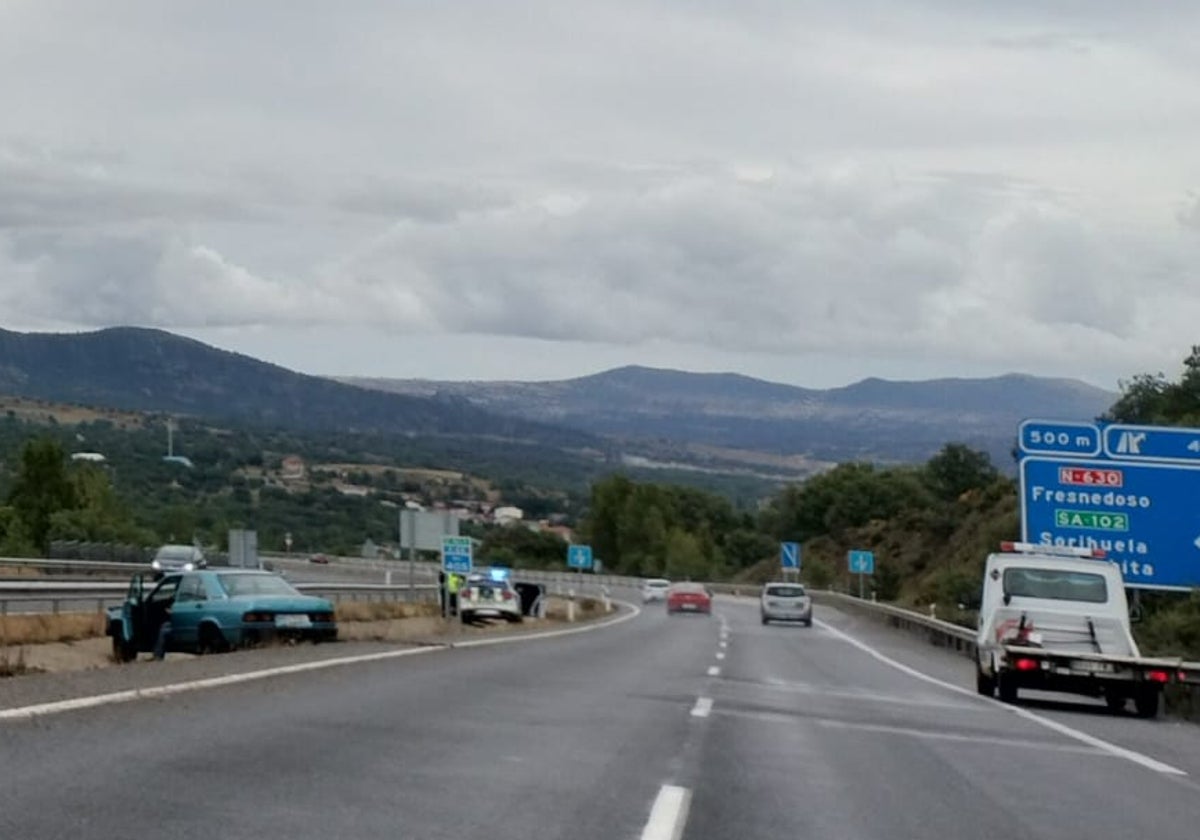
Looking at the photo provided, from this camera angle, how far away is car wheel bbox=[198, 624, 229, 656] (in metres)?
29.1

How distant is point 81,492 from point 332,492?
4915cm

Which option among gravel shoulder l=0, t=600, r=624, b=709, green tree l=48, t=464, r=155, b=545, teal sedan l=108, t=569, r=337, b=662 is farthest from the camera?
green tree l=48, t=464, r=155, b=545

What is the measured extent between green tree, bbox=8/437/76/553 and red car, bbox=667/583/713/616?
3400cm

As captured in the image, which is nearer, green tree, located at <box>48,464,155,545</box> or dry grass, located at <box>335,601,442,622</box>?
dry grass, located at <box>335,601,442,622</box>

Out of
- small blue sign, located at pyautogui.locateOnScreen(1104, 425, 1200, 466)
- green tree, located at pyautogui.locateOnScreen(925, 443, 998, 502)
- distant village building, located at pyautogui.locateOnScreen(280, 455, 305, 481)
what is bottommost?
small blue sign, located at pyautogui.locateOnScreen(1104, 425, 1200, 466)

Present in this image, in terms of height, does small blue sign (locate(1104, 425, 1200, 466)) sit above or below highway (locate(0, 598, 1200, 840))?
above

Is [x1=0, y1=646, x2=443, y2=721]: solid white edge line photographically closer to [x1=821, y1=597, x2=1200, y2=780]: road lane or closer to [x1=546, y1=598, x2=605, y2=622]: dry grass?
[x1=821, y1=597, x2=1200, y2=780]: road lane

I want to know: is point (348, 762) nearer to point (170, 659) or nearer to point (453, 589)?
point (170, 659)

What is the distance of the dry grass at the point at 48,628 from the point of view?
111 feet

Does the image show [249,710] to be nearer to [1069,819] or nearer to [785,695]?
[1069,819]

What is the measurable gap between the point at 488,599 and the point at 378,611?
3084 mm

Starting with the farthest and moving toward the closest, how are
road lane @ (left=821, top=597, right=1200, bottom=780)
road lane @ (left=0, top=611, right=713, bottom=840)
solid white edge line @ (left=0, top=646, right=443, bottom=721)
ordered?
1. road lane @ (left=821, top=597, right=1200, bottom=780)
2. solid white edge line @ (left=0, top=646, right=443, bottom=721)
3. road lane @ (left=0, top=611, right=713, bottom=840)

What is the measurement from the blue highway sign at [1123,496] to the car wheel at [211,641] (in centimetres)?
1509

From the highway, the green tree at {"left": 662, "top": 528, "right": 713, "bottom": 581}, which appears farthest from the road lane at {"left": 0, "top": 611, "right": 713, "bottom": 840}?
the green tree at {"left": 662, "top": 528, "right": 713, "bottom": 581}
